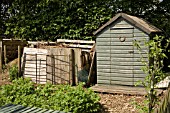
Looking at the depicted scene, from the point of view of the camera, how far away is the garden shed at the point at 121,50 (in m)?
8.30

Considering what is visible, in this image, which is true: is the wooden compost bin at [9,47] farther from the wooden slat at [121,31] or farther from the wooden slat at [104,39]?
the wooden slat at [121,31]

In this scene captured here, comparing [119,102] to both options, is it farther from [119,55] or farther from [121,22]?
[121,22]

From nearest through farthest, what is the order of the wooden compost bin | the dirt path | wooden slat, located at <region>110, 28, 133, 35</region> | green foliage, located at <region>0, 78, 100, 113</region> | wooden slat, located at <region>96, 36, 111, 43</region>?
green foliage, located at <region>0, 78, 100, 113</region>
the dirt path
wooden slat, located at <region>110, 28, 133, 35</region>
wooden slat, located at <region>96, 36, 111, 43</region>
the wooden compost bin

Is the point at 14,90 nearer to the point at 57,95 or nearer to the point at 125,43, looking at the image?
the point at 57,95

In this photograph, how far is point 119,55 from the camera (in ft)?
28.4

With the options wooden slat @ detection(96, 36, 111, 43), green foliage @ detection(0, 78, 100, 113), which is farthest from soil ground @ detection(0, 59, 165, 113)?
wooden slat @ detection(96, 36, 111, 43)

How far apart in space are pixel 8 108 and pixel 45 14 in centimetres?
892

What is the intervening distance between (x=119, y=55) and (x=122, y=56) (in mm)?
111

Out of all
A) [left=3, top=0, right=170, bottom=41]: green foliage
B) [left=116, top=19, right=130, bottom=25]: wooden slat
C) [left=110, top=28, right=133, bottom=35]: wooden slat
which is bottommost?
[left=110, top=28, right=133, bottom=35]: wooden slat

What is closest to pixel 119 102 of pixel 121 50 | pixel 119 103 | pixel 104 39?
pixel 119 103

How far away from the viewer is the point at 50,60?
32.2 feet

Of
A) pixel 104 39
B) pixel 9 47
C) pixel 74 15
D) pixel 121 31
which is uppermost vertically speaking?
pixel 74 15

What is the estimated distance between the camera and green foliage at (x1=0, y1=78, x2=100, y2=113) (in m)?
6.14

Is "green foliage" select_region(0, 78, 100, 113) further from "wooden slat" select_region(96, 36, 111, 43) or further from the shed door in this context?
"wooden slat" select_region(96, 36, 111, 43)
